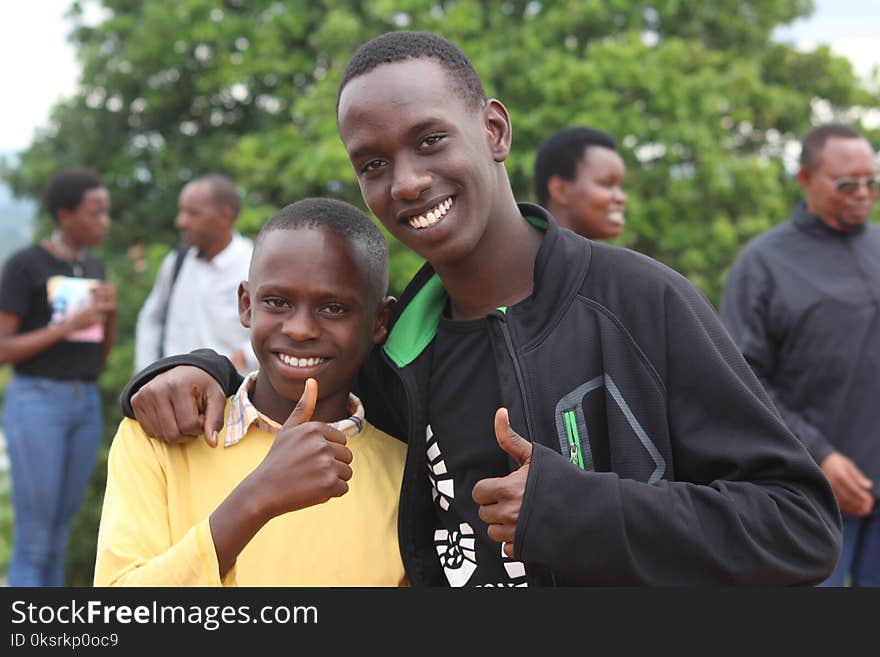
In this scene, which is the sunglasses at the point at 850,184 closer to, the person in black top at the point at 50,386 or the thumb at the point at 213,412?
the thumb at the point at 213,412

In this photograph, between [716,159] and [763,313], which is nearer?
Result: [763,313]

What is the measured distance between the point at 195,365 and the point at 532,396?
758 millimetres

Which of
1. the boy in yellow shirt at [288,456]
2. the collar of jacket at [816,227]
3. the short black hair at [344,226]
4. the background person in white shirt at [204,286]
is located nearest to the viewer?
the boy in yellow shirt at [288,456]

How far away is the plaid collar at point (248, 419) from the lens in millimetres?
2041

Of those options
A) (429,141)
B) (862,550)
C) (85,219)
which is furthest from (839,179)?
(85,219)

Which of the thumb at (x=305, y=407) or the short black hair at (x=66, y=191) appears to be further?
the short black hair at (x=66, y=191)

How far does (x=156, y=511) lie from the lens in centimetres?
190

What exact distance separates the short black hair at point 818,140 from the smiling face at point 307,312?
2.85m

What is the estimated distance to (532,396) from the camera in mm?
1804

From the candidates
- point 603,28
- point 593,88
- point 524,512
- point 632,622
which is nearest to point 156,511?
point 524,512

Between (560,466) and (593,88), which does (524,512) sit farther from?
(593,88)

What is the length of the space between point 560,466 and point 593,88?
7.13 meters

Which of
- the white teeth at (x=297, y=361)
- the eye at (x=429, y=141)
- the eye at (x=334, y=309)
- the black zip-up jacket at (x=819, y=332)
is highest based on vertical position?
the black zip-up jacket at (x=819, y=332)

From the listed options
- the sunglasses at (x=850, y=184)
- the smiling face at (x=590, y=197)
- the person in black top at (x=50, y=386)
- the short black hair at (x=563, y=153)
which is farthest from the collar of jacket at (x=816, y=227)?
the person in black top at (x=50, y=386)
